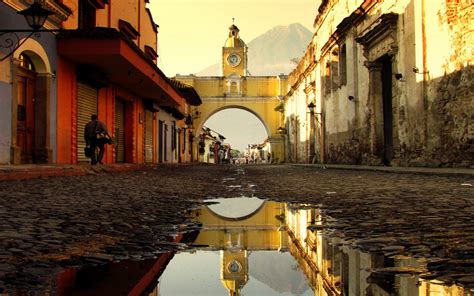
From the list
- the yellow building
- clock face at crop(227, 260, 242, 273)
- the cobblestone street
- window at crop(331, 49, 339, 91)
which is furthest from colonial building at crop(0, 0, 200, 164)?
the yellow building

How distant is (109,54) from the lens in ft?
39.4

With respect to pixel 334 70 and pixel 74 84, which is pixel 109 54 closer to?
pixel 74 84

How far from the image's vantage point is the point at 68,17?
12500mm

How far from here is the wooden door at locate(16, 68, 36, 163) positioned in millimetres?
10492

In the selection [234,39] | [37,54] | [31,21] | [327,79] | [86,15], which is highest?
[234,39]

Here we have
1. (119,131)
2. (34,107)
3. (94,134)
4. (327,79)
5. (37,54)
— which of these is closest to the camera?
(37,54)

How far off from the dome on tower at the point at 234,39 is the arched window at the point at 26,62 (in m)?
45.7

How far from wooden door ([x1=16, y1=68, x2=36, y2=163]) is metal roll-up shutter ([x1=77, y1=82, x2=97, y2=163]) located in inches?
92.4

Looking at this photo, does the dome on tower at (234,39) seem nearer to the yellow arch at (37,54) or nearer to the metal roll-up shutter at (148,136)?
the metal roll-up shutter at (148,136)

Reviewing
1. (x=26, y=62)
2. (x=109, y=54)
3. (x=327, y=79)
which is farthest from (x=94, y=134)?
(x=327, y=79)

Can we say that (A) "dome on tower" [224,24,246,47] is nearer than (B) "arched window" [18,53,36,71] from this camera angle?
No

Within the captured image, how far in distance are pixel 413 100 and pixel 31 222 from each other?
450 inches

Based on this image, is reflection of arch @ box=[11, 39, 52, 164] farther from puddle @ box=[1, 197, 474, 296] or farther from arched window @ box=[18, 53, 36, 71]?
puddle @ box=[1, 197, 474, 296]

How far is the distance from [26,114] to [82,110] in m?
2.90
